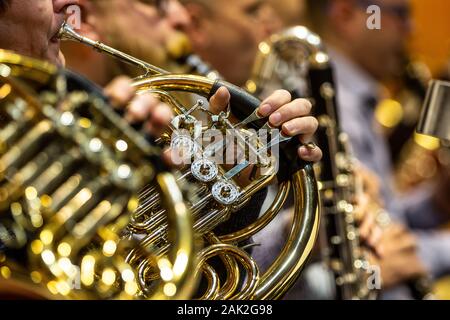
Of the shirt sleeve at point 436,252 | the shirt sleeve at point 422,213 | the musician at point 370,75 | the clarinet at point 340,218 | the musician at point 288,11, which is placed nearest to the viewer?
the clarinet at point 340,218

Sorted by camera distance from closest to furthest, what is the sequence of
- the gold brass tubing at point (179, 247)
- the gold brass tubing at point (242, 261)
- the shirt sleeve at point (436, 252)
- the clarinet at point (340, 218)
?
the gold brass tubing at point (179, 247) < the gold brass tubing at point (242, 261) < the clarinet at point (340, 218) < the shirt sleeve at point (436, 252)

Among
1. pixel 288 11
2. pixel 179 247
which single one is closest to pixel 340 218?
pixel 288 11

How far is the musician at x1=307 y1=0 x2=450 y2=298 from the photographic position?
11.3ft

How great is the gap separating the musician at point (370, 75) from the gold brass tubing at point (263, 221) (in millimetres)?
1576

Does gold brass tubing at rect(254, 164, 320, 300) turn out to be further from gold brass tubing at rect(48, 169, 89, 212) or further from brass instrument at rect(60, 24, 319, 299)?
gold brass tubing at rect(48, 169, 89, 212)

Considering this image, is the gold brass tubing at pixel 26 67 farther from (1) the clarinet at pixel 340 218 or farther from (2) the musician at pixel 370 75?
(2) the musician at pixel 370 75

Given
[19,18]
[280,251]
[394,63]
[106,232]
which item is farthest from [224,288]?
[394,63]

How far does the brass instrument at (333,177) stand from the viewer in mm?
2426

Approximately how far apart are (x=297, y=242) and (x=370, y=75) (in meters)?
2.24

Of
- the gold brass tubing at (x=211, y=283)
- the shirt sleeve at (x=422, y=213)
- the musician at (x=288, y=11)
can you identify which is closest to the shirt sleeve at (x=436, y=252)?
the shirt sleeve at (x=422, y=213)

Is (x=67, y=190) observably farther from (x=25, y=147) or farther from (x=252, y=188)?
(x=252, y=188)

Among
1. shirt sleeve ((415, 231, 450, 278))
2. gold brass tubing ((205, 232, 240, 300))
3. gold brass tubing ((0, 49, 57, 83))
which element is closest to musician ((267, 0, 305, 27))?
shirt sleeve ((415, 231, 450, 278))

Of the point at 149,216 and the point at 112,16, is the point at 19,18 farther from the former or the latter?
the point at 112,16

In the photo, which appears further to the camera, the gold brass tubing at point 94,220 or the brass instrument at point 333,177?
the brass instrument at point 333,177
